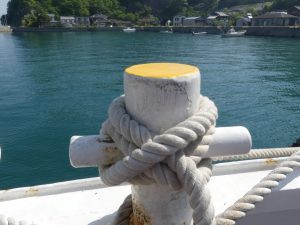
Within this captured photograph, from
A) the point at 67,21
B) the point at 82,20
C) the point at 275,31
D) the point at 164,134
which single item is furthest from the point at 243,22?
the point at 164,134

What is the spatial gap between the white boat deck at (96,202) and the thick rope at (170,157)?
2.38 feet

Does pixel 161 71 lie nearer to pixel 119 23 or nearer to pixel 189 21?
pixel 189 21

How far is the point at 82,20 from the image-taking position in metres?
75.7

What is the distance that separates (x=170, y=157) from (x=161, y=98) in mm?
200

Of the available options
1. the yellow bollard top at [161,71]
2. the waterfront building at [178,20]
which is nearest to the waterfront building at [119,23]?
the waterfront building at [178,20]

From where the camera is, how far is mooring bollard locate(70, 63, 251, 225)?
1.07 meters

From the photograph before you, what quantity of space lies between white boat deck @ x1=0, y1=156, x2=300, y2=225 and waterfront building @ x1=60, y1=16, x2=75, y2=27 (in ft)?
244

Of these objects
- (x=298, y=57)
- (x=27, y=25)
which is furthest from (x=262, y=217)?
(x=27, y=25)

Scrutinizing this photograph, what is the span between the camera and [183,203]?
1.29 m

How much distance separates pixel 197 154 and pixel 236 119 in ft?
37.2

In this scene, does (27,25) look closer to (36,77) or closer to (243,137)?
(36,77)

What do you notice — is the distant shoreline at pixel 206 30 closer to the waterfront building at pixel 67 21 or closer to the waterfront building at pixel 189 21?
the waterfront building at pixel 67 21

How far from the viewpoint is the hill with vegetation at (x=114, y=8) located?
7469 cm

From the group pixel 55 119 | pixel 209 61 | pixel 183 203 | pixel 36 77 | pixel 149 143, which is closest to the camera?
pixel 149 143
